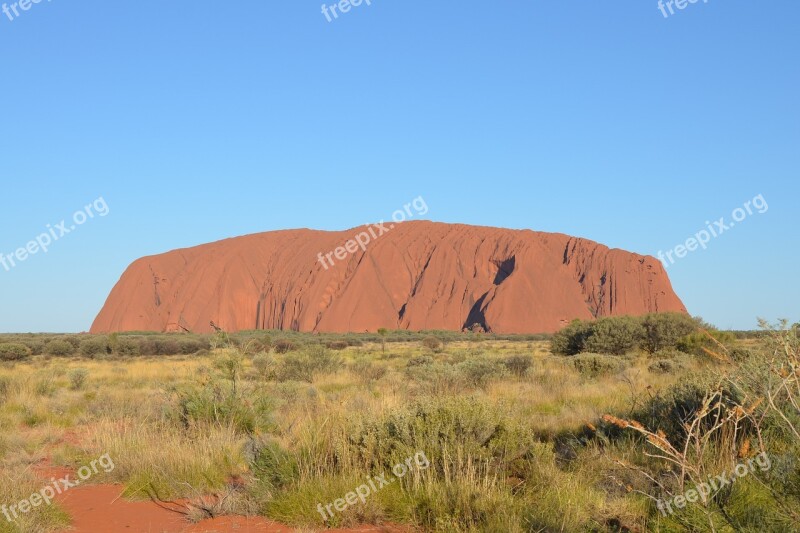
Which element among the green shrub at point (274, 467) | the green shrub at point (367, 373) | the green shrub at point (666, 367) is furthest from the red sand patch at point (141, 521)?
the green shrub at point (666, 367)

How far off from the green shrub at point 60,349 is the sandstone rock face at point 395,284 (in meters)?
44.3

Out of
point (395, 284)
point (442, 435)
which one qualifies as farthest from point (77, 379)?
point (395, 284)

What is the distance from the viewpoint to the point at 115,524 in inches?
212

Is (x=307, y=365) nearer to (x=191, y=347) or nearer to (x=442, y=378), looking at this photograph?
(x=442, y=378)

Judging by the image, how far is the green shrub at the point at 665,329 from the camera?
2169 cm

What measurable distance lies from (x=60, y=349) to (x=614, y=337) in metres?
27.7

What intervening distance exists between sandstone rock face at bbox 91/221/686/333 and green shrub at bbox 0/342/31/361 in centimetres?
4799

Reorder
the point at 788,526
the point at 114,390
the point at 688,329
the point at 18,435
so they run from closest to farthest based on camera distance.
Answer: the point at 788,526
the point at 18,435
the point at 114,390
the point at 688,329

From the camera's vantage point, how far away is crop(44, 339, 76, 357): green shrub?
3269 cm

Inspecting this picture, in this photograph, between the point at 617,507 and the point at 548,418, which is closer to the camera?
the point at 617,507

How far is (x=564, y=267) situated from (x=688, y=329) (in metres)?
63.6

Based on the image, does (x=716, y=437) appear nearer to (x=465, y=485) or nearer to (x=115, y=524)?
(x=465, y=485)

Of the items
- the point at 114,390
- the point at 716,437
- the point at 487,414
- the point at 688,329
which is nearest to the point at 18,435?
the point at 114,390

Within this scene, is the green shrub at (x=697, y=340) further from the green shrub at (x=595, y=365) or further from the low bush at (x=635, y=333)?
the green shrub at (x=595, y=365)
